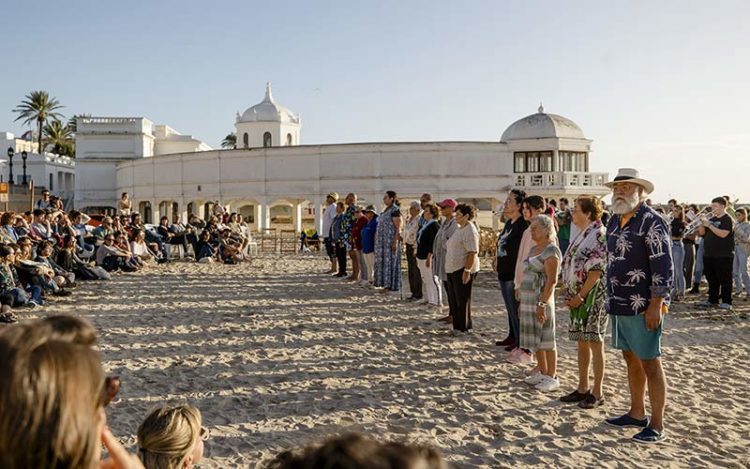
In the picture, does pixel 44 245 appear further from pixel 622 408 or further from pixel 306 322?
pixel 622 408

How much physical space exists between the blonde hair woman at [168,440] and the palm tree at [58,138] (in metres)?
74.6

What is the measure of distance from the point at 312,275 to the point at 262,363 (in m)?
8.98

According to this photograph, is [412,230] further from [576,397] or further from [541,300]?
[576,397]

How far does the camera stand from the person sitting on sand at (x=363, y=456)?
2.59 ft

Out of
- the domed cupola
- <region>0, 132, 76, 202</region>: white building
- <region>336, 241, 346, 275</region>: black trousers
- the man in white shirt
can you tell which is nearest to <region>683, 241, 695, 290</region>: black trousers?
<region>336, 241, 346, 275</region>: black trousers

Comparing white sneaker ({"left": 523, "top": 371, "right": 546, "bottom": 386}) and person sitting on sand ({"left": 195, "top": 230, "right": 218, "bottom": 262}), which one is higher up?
person sitting on sand ({"left": 195, "top": 230, "right": 218, "bottom": 262})

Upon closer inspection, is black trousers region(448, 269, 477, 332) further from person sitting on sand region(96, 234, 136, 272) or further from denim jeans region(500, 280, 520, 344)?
person sitting on sand region(96, 234, 136, 272)

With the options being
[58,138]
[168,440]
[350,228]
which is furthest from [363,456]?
[58,138]

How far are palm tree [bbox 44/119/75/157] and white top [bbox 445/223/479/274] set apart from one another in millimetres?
70686

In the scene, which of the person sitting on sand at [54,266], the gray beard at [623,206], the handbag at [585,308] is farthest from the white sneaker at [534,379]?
the person sitting on sand at [54,266]

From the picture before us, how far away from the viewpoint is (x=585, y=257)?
5297mm

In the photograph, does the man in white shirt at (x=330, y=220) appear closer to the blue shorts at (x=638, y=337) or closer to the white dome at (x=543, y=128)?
the blue shorts at (x=638, y=337)

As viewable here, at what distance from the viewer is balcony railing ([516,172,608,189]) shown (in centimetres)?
3419

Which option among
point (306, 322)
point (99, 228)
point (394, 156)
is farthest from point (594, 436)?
point (394, 156)
